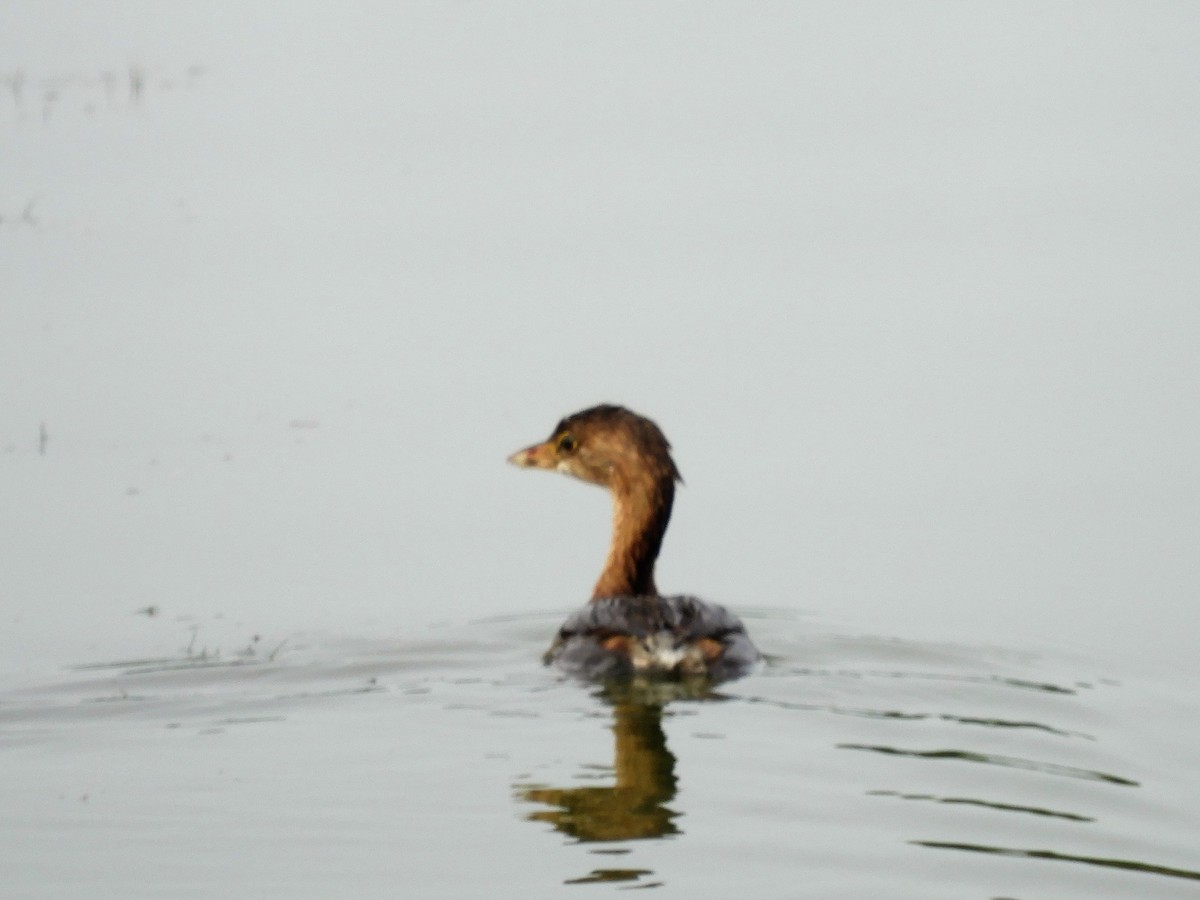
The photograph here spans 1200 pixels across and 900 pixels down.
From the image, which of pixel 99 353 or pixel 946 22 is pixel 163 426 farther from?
pixel 946 22

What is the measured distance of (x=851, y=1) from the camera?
103 ft

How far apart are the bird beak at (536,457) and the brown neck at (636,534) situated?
1.72 ft

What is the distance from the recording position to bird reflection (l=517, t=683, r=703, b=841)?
8.31m

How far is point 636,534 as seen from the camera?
11.7 m

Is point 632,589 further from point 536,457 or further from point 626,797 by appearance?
point 626,797

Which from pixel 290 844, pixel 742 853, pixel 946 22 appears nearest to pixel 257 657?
pixel 290 844

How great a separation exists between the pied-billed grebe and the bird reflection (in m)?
0.75

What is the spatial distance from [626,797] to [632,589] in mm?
3088

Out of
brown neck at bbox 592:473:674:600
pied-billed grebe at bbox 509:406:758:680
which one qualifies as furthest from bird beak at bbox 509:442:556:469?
brown neck at bbox 592:473:674:600

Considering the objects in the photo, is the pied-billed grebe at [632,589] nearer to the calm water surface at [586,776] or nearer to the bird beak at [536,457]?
the bird beak at [536,457]

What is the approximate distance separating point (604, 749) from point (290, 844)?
164 centimetres

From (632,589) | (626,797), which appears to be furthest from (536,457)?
(626,797)

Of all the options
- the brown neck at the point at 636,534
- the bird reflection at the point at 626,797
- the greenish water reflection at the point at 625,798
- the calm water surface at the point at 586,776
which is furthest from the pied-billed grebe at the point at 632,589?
the greenish water reflection at the point at 625,798

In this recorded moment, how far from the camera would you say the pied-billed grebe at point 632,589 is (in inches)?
410
